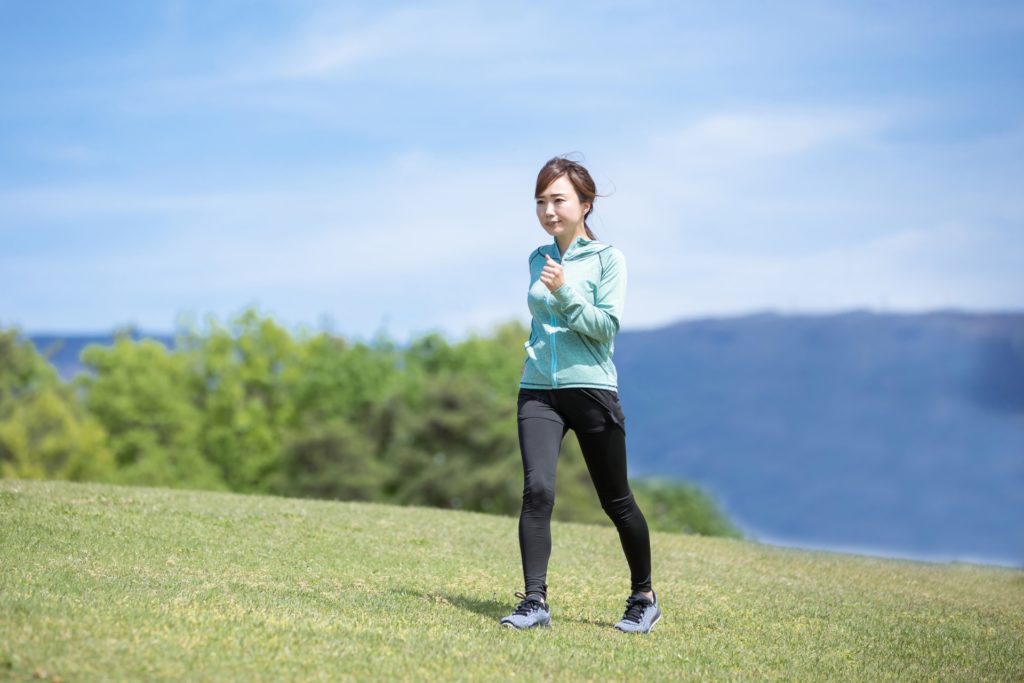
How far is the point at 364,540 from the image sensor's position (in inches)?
470

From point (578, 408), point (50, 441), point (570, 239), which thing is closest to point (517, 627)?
point (578, 408)

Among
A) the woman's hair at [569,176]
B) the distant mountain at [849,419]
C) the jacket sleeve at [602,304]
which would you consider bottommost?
the distant mountain at [849,419]

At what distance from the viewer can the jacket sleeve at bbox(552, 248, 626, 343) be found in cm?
758

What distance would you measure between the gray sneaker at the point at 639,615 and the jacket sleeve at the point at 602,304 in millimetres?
2027

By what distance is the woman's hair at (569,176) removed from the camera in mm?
8055

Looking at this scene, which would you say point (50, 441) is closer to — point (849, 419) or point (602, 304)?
point (602, 304)

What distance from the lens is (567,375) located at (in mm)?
7820

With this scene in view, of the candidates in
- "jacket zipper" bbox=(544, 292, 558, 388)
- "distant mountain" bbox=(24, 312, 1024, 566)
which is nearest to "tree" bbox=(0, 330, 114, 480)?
"jacket zipper" bbox=(544, 292, 558, 388)

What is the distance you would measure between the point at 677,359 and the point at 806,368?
2302 centimetres

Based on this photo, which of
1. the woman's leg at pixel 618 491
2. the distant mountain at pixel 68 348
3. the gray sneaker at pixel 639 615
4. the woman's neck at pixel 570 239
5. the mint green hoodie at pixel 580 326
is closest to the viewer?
the mint green hoodie at pixel 580 326

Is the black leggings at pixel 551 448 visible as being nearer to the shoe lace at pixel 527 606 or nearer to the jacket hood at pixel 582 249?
the shoe lace at pixel 527 606

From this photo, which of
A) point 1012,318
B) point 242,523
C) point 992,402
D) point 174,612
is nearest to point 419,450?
point 242,523

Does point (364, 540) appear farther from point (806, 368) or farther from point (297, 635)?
point (806, 368)

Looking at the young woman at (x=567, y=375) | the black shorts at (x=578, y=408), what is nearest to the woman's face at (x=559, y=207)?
the young woman at (x=567, y=375)
